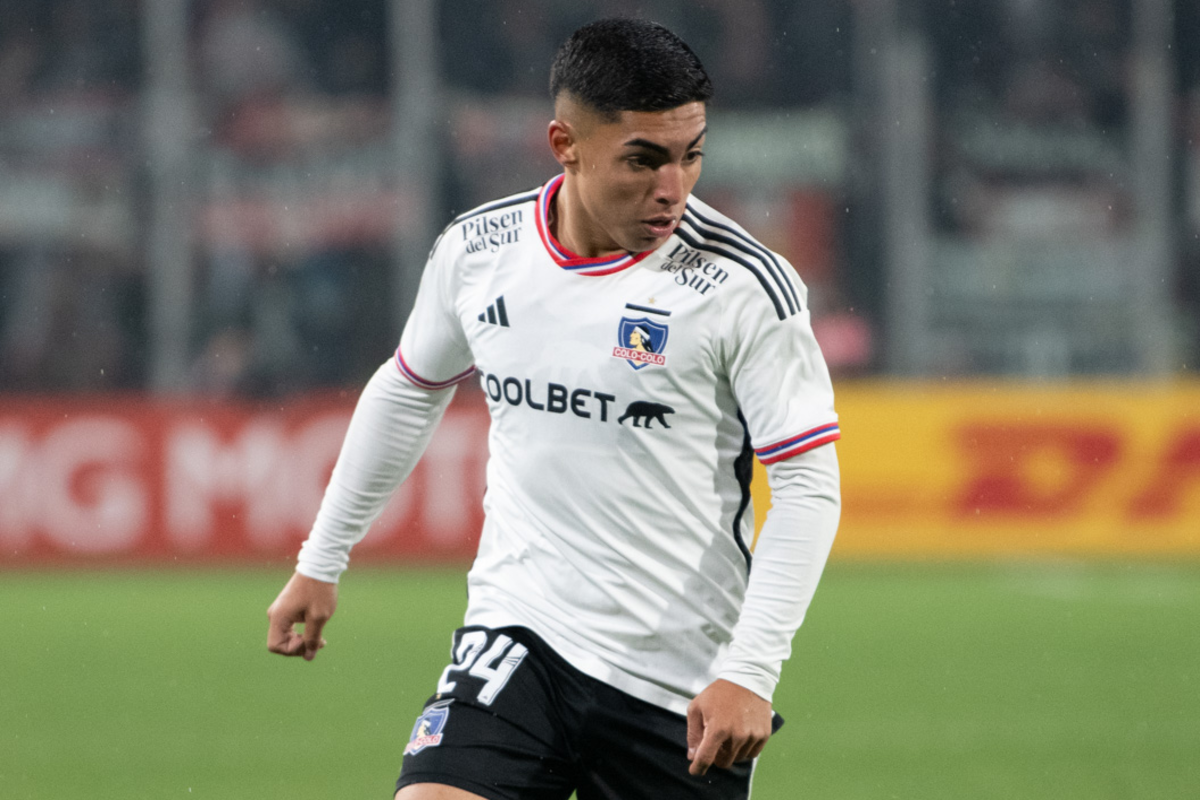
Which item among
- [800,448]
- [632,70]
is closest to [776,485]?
[800,448]

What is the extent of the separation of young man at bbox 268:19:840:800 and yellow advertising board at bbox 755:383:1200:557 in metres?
8.36

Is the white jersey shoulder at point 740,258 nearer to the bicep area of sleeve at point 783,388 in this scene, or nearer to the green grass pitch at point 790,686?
the bicep area of sleeve at point 783,388

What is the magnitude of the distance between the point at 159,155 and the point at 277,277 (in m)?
1.40

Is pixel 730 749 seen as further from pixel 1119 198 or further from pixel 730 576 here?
pixel 1119 198

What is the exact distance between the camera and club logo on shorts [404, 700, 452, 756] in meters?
3.02

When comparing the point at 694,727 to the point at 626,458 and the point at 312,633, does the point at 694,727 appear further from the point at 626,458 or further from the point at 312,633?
the point at 312,633

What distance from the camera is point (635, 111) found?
288 centimetres

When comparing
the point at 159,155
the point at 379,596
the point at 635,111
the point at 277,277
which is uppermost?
the point at 635,111

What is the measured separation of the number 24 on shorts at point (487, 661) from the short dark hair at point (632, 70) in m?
1.00

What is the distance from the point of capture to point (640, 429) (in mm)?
3014

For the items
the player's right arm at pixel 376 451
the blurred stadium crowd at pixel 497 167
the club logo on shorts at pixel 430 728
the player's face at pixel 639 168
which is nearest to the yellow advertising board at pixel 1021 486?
the blurred stadium crowd at pixel 497 167

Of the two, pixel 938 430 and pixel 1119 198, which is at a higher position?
pixel 1119 198

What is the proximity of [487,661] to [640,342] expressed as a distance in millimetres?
662

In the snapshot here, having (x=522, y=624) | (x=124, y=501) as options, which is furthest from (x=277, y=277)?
(x=522, y=624)
